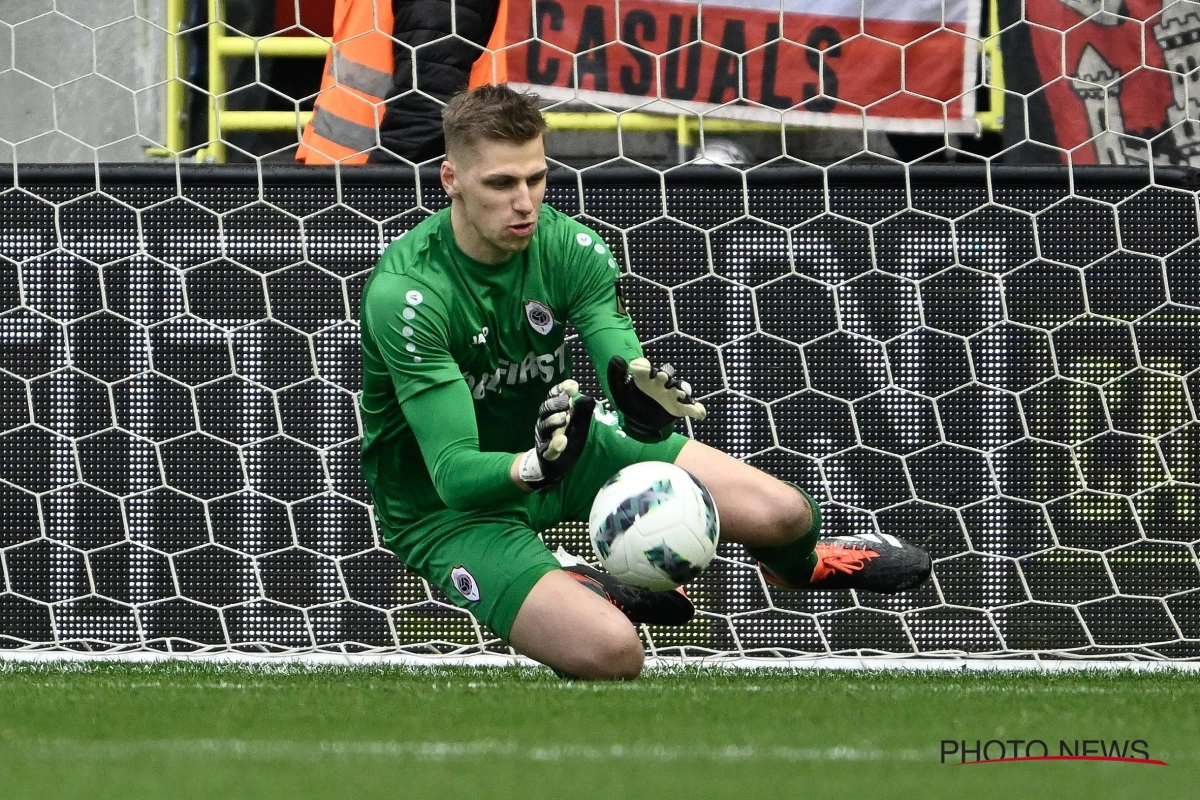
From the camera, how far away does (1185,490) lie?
14.8 ft

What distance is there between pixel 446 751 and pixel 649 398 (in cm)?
99

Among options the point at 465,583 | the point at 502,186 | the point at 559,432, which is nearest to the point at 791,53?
the point at 502,186

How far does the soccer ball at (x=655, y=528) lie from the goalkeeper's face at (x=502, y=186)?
1.98 feet

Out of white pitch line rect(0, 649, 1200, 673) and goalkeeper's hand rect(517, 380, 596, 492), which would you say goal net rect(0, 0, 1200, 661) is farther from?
goalkeeper's hand rect(517, 380, 596, 492)

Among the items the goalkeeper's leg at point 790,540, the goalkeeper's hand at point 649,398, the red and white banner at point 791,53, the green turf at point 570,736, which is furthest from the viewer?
the red and white banner at point 791,53

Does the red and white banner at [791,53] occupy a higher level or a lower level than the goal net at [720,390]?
higher

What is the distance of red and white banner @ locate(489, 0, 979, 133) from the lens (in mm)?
4820

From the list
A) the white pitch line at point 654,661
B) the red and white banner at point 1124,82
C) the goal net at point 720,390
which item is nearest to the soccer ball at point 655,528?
the white pitch line at point 654,661

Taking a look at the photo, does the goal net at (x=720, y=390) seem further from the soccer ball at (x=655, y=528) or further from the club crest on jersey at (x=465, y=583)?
the soccer ball at (x=655, y=528)

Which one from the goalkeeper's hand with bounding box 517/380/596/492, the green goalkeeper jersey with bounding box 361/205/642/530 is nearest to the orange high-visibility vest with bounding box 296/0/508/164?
the green goalkeeper jersey with bounding box 361/205/642/530

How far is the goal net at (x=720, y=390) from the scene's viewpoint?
4508 mm

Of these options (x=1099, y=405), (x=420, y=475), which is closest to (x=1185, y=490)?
(x=1099, y=405)

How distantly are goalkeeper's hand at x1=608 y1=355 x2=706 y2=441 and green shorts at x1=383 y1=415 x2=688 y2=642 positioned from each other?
407mm

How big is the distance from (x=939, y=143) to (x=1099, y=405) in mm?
1013
